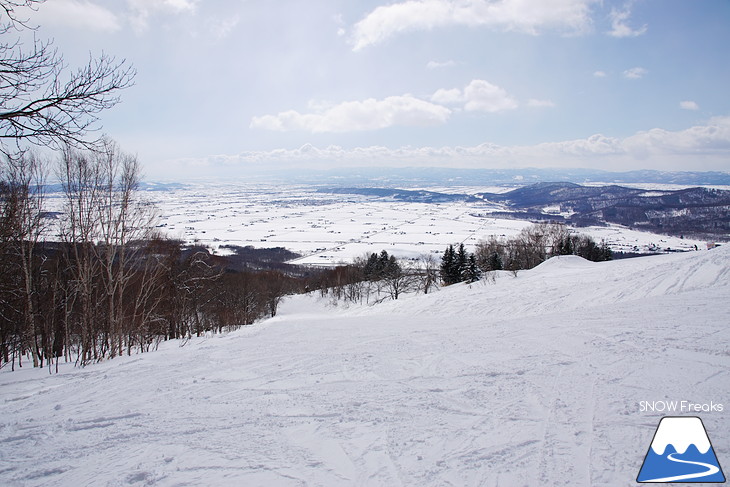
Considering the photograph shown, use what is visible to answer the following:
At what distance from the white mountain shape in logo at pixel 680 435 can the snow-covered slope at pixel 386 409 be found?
0.12 meters

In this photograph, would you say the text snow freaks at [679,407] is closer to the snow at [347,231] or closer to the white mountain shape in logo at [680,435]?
the white mountain shape in logo at [680,435]

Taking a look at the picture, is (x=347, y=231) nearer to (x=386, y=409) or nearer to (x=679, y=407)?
(x=386, y=409)

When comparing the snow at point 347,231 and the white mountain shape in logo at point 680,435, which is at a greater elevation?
the white mountain shape in logo at point 680,435

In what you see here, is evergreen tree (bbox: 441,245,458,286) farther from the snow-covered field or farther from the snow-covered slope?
the snow-covered field

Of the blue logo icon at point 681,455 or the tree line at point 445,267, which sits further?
the tree line at point 445,267

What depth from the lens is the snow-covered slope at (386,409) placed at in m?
3.69

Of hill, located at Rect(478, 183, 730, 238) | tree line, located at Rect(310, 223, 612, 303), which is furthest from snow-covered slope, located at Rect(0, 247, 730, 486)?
hill, located at Rect(478, 183, 730, 238)

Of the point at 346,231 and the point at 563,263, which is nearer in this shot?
the point at 563,263

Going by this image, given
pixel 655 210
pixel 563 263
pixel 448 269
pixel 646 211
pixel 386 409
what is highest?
pixel 655 210

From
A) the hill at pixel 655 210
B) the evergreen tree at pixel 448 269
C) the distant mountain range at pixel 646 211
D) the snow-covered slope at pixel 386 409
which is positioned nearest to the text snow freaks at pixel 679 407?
the snow-covered slope at pixel 386 409

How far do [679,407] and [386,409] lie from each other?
3984 mm

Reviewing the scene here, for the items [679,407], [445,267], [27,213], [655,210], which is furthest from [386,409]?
[655,210]

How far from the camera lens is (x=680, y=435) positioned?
4.09m

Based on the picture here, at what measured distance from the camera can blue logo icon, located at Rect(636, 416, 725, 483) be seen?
11.0 feet
